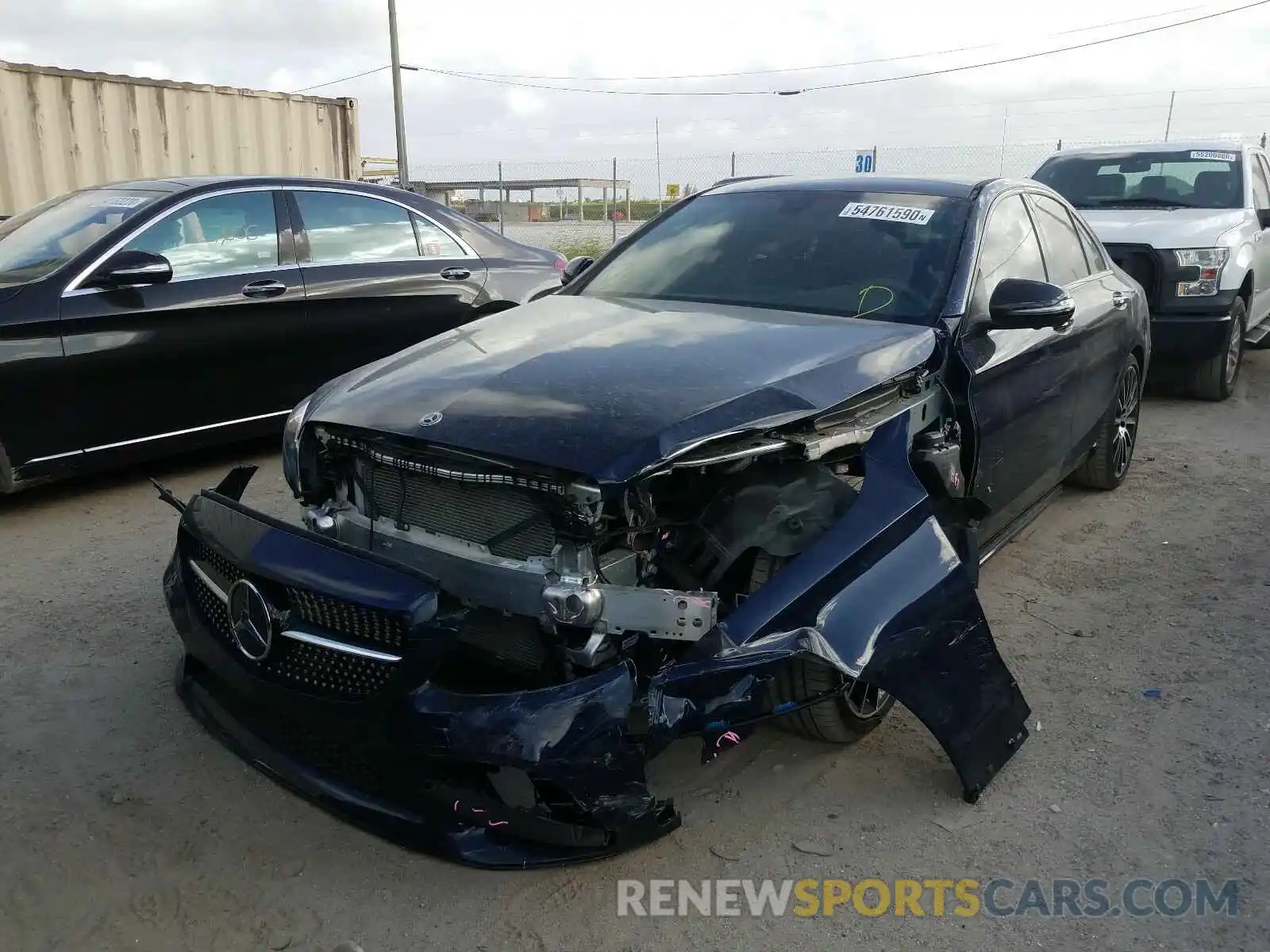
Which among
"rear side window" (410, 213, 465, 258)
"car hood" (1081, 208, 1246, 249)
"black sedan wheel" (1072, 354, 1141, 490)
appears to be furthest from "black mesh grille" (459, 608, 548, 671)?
"car hood" (1081, 208, 1246, 249)

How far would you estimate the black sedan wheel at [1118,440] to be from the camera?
5430 mm

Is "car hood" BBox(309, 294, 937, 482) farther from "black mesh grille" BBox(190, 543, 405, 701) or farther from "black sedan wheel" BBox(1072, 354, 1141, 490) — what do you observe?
"black sedan wheel" BBox(1072, 354, 1141, 490)

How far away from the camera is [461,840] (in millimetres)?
2434

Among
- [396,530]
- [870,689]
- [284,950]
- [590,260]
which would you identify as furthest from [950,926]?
[590,260]

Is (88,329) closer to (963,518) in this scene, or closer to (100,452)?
(100,452)

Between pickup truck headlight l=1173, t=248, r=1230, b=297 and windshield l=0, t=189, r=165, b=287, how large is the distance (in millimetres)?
6813

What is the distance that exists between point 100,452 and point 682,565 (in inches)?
143

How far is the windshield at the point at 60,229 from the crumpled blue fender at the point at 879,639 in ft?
13.9

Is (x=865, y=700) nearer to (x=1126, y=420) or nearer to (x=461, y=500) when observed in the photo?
(x=461, y=500)

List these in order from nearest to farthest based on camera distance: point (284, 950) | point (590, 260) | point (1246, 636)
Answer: point (284, 950) < point (1246, 636) < point (590, 260)

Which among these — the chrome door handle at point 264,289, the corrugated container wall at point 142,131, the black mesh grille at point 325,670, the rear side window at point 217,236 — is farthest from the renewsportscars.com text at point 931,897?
the corrugated container wall at point 142,131

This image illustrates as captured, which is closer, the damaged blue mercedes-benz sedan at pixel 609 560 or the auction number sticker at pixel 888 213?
the damaged blue mercedes-benz sedan at pixel 609 560

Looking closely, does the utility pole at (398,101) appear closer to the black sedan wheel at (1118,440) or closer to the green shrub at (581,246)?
the green shrub at (581,246)

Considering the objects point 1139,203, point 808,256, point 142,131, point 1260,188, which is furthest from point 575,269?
point 142,131
